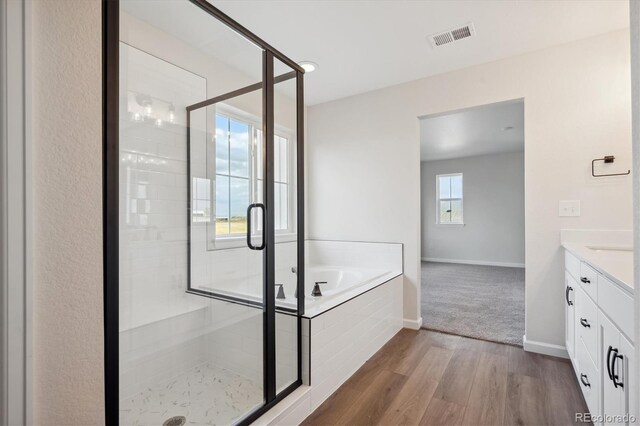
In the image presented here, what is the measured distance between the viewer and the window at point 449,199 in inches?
289

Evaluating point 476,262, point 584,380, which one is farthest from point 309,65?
point 476,262

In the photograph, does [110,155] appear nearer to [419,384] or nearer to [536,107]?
[419,384]

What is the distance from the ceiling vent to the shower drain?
2816 mm

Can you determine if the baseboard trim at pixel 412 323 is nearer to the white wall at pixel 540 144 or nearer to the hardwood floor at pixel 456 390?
the white wall at pixel 540 144

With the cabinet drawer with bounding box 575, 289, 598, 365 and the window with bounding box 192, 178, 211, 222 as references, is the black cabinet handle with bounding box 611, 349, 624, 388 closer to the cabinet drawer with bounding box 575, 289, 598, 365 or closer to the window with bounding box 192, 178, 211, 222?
the cabinet drawer with bounding box 575, 289, 598, 365

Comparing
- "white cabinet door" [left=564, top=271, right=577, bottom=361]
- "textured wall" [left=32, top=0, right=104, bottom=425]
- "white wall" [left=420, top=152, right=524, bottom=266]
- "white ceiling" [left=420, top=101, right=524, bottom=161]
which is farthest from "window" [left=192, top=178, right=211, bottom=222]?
"white wall" [left=420, top=152, right=524, bottom=266]

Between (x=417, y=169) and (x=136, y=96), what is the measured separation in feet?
8.19

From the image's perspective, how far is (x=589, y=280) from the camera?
61.8 inches

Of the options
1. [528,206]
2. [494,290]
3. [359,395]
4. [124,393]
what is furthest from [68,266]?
[494,290]

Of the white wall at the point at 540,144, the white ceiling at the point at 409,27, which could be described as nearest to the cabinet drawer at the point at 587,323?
the white wall at the point at 540,144

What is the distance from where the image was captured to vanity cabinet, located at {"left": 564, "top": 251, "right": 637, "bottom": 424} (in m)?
1.07

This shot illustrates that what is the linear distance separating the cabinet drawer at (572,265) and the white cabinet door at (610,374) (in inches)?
23.1

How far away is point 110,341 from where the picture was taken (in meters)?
1.02

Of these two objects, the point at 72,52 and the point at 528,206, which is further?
the point at 528,206
